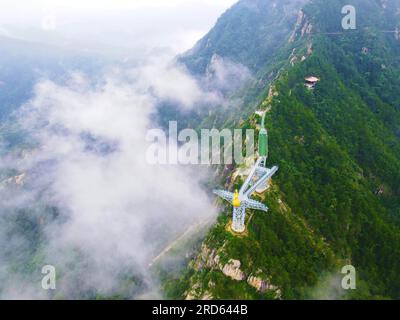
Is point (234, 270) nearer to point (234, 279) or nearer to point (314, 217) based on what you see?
point (234, 279)

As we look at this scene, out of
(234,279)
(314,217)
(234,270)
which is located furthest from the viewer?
(314,217)

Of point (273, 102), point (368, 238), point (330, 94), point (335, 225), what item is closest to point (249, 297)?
point (335, 225)

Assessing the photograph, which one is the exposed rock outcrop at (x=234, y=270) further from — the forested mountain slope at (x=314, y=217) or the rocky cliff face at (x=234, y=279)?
the forested mountain slope at (x=314, y=217)

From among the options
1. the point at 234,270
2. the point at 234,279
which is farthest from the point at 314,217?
the point at 234,279

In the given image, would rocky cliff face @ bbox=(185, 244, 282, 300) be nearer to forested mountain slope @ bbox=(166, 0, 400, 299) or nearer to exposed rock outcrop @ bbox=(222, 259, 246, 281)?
exposed rock outcrop @ bbox=(222, 259, 246, 281)

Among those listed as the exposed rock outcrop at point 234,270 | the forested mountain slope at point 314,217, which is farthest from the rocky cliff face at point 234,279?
the forested mountain slope at point 314,217

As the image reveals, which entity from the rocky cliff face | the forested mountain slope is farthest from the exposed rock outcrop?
the forested mountain slope

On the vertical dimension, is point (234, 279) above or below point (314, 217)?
below

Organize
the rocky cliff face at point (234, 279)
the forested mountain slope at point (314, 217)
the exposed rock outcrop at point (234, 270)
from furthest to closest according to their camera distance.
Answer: the forested mountain slope at point (314, 217) → the exposed rock outcrop at point (234, 270) → the rocky cliff face at point (234, 279)

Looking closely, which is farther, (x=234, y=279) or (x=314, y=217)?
(x=314, y=217)
